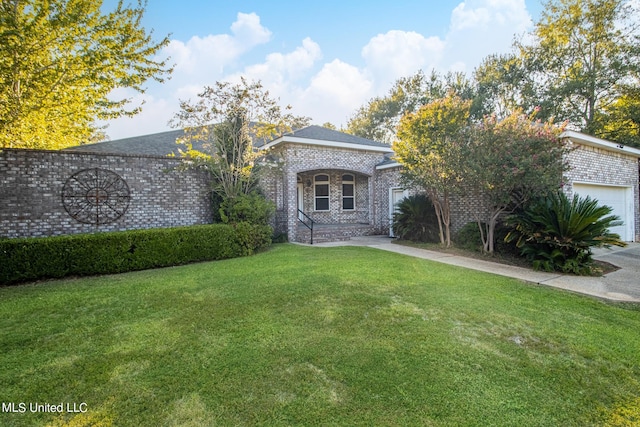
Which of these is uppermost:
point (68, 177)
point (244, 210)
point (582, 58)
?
point (582, 58)

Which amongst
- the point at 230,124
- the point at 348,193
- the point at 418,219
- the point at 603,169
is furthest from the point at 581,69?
the point at 230,124

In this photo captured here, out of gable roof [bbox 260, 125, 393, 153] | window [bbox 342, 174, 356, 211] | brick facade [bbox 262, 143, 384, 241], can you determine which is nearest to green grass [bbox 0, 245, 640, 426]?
brick facade [bbox 262, 143, 384, 241]

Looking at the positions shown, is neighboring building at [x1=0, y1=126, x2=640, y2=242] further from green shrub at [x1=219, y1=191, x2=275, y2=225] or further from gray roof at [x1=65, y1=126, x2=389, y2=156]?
green shrub at [x1=219, y1=191, x2=275, y2=225]

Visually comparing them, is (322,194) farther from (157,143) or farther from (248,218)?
(157,143)

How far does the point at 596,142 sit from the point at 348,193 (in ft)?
30.1

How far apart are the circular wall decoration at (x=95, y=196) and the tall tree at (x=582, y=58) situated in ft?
76.5

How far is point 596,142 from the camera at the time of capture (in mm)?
9430

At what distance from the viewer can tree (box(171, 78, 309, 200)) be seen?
29.2ft

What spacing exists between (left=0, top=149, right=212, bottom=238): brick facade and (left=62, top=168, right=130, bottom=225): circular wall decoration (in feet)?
0.34

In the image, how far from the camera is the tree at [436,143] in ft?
27.3

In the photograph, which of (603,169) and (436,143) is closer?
(436,143)

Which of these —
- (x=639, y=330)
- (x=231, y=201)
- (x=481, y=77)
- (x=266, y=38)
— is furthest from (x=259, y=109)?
(x=481, y=77)

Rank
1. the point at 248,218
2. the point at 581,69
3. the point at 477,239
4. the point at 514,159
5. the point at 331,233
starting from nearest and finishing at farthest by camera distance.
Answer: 1. the point at 514,159
2. the point at 248,218
3. the point at 477,239
4. the point at 331,233
5. the point at 581,69

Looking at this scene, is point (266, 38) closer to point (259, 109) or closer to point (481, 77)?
point (259, 109)
